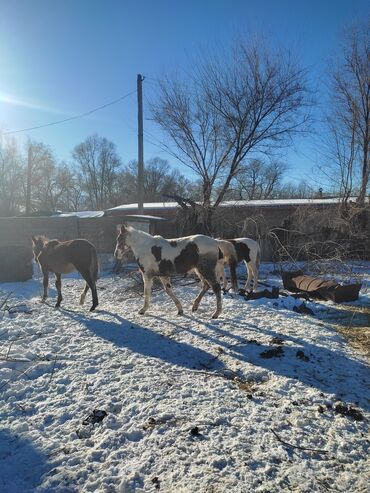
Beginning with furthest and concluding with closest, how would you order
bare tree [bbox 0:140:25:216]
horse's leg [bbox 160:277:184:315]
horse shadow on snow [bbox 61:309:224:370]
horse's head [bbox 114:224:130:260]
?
bare tree [bbox 0:140:25:216] → horse's head [bbox 114:224:130:260] → horse's leg [bbox 160:277:184:315] → horse shadow on snow [bbox 61:309:224:370]

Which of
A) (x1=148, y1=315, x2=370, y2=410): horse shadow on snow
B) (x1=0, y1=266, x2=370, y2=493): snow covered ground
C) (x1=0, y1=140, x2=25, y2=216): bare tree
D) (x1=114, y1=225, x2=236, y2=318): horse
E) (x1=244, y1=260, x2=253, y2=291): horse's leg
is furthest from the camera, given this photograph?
(x1=0, y1=140, x2=25, y2=216): bare tree

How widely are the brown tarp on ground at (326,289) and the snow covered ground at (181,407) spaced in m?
2.52

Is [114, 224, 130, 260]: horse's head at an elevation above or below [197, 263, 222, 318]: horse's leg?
above

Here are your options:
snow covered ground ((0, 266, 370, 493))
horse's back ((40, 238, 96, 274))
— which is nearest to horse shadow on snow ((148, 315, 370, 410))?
snow covered ground ((0, 266, 370, 493))

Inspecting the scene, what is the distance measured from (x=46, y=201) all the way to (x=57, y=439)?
6099 cm

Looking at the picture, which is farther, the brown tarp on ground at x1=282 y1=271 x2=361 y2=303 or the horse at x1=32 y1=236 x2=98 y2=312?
the brown tarp on ground at x1=282 y1=271 x2=361 y2=303

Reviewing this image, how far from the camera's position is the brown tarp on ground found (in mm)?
8922

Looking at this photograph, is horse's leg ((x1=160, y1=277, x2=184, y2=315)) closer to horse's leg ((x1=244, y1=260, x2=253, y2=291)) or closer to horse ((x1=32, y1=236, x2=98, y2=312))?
horse ((x1=32, y1=236, x2=98, y2=312))

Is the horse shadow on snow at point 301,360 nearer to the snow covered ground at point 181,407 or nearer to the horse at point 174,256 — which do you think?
the snow covered ground at point 181,407

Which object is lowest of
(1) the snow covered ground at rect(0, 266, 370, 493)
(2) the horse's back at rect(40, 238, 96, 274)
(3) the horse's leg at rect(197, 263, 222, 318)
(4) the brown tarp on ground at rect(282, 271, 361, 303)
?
(1) the snow covered ground at rect(0, 266, 370, 493)

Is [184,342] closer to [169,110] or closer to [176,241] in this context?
[176,241]

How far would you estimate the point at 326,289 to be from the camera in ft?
29.8

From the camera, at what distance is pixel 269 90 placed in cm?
1638

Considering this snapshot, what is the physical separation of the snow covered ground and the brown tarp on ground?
2.52m
